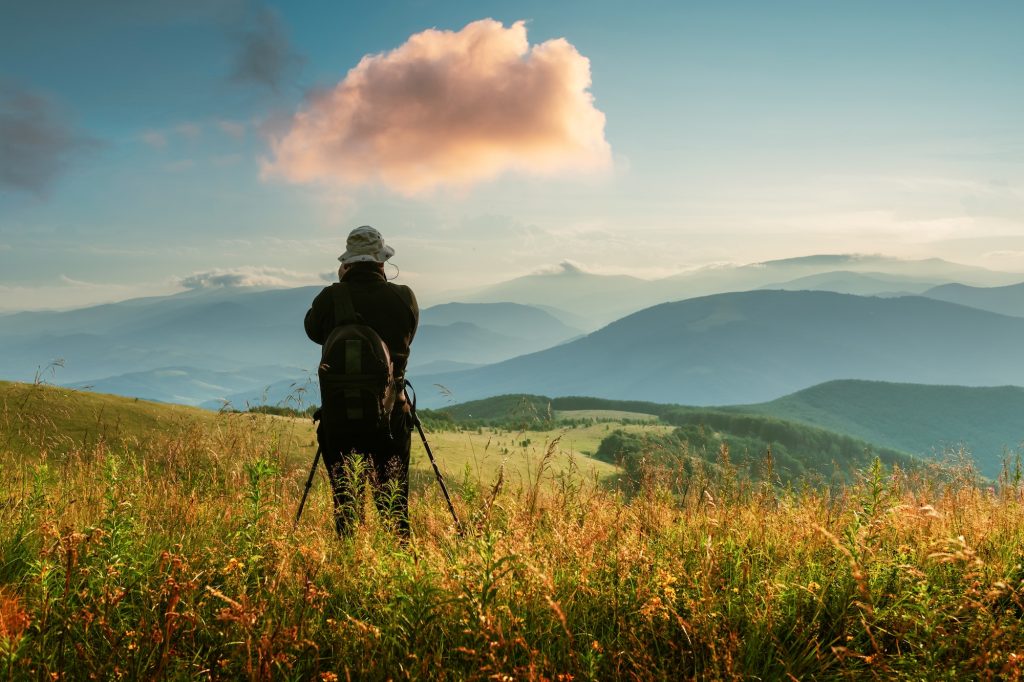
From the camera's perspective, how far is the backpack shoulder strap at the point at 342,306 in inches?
227

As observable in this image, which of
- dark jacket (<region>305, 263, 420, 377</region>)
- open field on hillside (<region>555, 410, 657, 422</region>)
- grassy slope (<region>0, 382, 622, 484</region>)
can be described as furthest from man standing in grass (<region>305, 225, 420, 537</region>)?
open field on hillside (<region>555, 410, 657, 422</region>)

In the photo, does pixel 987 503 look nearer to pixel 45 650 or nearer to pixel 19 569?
pixel 45 650

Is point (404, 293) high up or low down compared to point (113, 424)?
up

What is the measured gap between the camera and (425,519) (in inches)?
234

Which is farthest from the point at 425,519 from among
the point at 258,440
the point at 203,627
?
the point at 258,440

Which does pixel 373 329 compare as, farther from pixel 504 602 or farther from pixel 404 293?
pixel 504 602

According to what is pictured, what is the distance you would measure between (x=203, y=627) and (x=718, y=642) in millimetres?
2787

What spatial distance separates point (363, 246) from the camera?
19.8 feet

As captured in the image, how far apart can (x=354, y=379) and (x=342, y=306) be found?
0.80 metres

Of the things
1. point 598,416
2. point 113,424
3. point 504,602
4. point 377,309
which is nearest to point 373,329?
point 377,309

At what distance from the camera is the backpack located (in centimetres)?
541

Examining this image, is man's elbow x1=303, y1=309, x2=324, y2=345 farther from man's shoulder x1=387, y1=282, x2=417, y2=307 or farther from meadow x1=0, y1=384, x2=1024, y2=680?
meadow x1=0, y1=384, x2=1024, y2=680

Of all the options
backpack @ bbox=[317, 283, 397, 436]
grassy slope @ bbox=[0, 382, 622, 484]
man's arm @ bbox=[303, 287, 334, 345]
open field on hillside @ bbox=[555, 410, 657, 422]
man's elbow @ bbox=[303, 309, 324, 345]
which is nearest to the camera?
backpack @ bbox=[317, 283, 397, 436]

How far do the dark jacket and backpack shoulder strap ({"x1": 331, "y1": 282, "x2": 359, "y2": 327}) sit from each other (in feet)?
0.16
